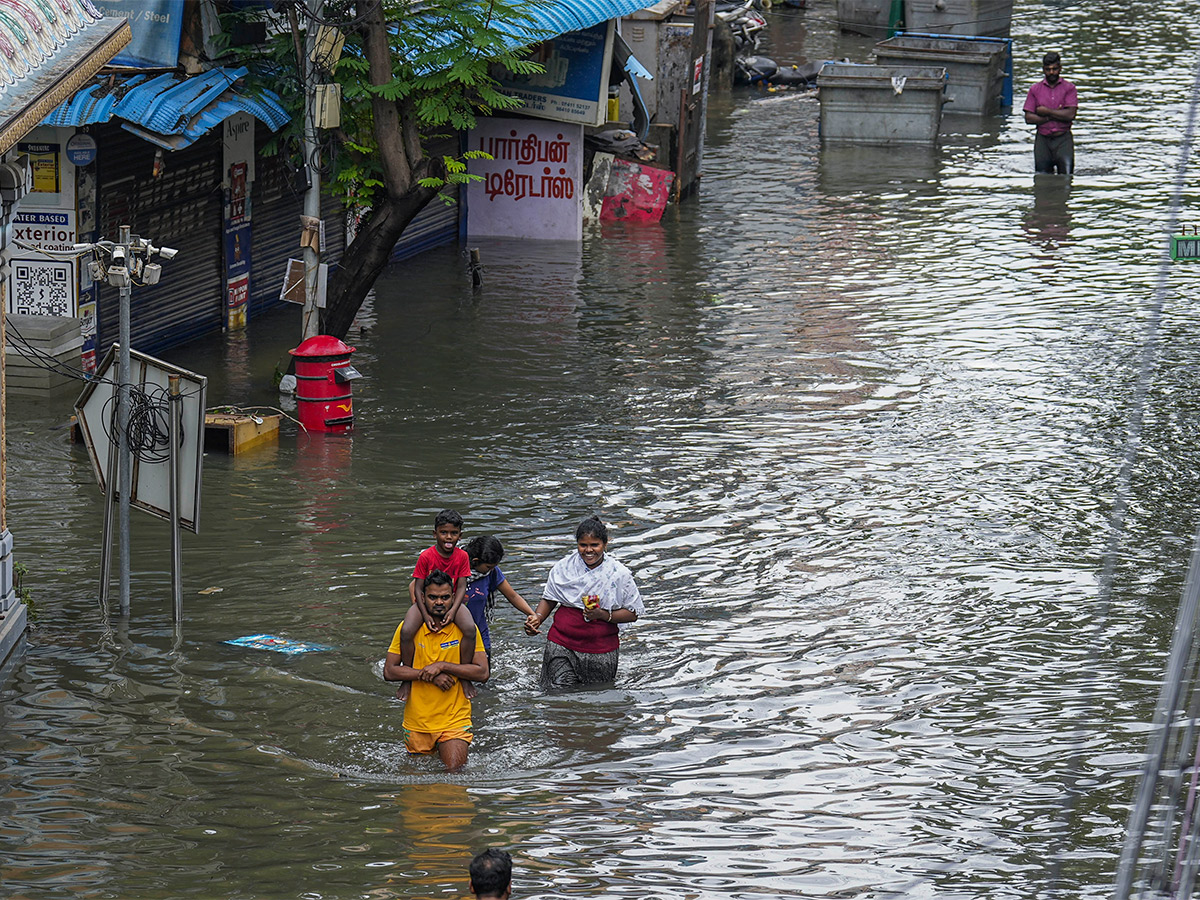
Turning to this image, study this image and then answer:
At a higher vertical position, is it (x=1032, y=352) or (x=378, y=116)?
(x=378, y=116)

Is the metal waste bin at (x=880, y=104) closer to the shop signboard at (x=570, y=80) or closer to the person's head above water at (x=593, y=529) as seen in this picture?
the shop signboard at (x=570, y=80)

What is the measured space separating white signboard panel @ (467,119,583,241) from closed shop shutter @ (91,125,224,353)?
627 cm

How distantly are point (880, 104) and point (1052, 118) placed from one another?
439cm

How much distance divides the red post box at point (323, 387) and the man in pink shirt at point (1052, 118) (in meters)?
15.7

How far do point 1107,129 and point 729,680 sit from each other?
2427 centimetres

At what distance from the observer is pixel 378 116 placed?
55.1 feet

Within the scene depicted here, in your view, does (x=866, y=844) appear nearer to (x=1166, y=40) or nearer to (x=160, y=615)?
(x=160, y=615)

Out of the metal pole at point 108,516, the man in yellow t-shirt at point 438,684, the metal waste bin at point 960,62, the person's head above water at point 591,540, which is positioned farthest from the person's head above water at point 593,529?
the metal waste bin at point 960,62

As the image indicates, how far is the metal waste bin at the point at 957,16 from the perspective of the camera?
42125 millimetres

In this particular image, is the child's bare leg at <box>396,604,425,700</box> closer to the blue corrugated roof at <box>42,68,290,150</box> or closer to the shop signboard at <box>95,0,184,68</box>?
the blue corrugated roof at <box>42,68,290,150</box>

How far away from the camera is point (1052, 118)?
27.6 m

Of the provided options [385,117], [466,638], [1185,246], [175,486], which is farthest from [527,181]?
[1185,246]

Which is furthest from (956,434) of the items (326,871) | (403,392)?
(326,871)

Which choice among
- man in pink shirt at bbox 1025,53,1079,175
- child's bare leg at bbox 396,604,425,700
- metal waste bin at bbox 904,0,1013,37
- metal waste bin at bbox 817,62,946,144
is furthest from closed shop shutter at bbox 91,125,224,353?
metal waste bin at bbox 904,0,1013,37
